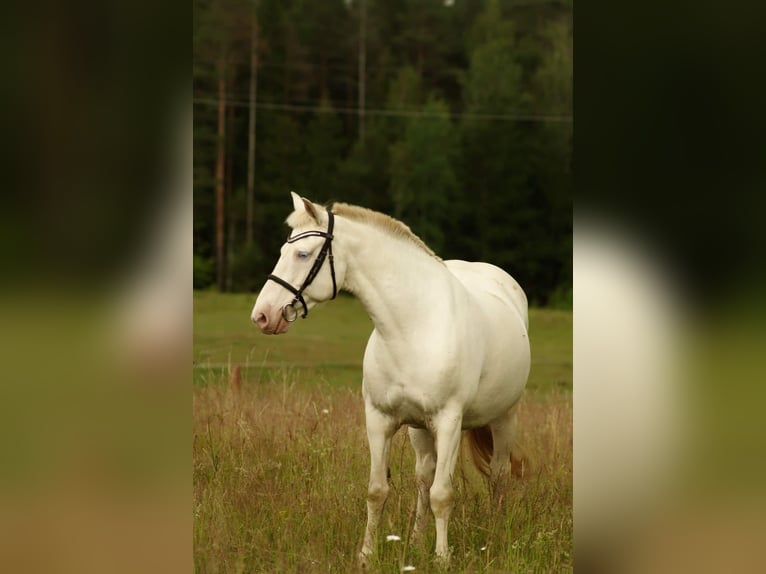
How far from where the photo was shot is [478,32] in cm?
2477

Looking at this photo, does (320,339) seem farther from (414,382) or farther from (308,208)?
(308,208)

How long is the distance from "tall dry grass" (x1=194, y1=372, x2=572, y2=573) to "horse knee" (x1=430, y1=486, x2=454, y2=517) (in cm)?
21

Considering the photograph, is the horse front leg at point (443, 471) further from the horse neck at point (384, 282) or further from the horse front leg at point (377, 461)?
the horse neck at point (384, 282)

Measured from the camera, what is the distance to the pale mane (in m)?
4.42

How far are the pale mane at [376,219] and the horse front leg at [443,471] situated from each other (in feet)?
2.95

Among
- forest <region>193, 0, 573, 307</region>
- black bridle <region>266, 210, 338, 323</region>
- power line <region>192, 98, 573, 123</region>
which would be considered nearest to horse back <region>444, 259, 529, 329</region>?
black bridle <region>266, 210, 338, 323</region>

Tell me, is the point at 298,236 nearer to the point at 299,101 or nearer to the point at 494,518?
the point at 494,518

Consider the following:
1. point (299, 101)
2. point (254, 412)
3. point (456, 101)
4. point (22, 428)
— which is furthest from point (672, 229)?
point (456, 101)

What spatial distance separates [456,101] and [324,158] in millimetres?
4913

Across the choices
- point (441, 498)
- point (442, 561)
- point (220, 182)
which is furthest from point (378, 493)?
point (220, 182)

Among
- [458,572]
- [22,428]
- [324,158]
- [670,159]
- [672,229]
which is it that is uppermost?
[324,158]

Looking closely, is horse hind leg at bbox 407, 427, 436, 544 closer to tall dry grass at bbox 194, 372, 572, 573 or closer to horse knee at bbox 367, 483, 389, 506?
tall dry grass at bbox 194, 372, 572, 573

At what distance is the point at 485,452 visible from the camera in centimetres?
578

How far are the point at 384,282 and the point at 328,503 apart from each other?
1469mm
